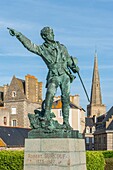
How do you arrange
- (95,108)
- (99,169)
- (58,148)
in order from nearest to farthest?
(58,148)
(99,169)
(95,108)

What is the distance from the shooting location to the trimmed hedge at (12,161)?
88.8 feet

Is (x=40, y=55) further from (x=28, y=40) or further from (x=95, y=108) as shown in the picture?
(x=95, y=108)

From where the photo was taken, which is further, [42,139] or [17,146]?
[17,146]

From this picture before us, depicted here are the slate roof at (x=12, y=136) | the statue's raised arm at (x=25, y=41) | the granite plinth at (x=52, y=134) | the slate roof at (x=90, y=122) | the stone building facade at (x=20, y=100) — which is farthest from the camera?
the slate roof at (x=90, y=122)

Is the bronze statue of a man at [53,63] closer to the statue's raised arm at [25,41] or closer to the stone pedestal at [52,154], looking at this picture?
the statue's raised arm at [25,41]

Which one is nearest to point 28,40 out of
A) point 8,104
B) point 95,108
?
point 8,104

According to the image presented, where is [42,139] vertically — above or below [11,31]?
below

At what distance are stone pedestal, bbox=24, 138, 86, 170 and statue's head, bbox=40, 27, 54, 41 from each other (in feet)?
9.95

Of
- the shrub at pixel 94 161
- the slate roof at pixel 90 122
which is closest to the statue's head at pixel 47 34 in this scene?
the shrub at pixel 94 161

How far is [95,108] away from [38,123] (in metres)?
128

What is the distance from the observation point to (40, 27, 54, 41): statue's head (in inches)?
540

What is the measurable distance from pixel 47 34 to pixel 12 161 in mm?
15148

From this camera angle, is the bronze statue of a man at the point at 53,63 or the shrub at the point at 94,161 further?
the shrub at the point at 94,161

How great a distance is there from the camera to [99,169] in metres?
28.4
